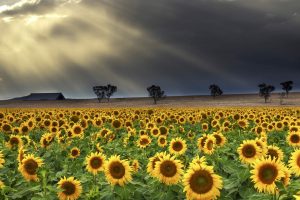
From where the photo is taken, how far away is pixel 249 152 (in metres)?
8.03

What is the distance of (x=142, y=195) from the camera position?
637cm

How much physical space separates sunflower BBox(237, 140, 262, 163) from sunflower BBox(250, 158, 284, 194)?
77.7 inches

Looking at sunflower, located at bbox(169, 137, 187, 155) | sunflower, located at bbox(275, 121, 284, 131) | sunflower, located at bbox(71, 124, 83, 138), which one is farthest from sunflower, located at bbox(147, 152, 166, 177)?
sunflower, located at bbox(275, 121, 284, 131)

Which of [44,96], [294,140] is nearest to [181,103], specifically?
[44,96]

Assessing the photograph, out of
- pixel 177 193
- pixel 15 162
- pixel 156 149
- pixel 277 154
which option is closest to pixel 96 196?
pixel 177 193

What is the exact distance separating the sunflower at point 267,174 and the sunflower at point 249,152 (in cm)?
197

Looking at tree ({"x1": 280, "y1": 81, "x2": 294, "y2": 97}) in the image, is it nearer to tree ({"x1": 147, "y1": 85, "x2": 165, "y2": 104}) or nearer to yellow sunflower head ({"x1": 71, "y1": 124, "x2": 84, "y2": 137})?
tree ({"x1": 147, "y1": 85, "x2": 165, "y2": 104})

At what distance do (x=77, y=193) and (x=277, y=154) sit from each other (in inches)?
145

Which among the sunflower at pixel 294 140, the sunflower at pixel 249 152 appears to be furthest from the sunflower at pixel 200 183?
the sunflower at pixel 294 140

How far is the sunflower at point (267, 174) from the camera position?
5.75m

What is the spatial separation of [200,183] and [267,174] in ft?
3.10

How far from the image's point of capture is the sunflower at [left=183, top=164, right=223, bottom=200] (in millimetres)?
5492

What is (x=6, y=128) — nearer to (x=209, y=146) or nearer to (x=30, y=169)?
(x=209, y=146)

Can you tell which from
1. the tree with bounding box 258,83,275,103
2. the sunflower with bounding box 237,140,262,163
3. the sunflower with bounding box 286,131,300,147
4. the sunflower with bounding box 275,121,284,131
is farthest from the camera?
the tree with bounding box 258,83,275,103
